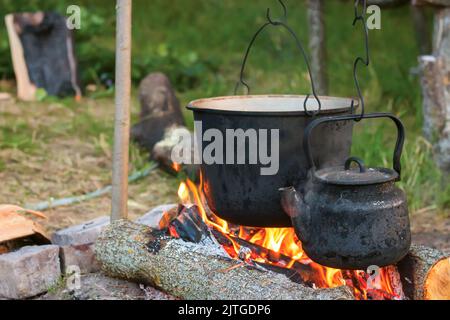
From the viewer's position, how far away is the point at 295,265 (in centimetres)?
310

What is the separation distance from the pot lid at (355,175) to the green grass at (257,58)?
167 cm

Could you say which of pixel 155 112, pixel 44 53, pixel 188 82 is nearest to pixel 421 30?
pixel 188 82

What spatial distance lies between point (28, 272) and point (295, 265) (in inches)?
43.4

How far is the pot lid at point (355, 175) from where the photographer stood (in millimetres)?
2684

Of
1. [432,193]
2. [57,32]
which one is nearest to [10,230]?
[432,193]

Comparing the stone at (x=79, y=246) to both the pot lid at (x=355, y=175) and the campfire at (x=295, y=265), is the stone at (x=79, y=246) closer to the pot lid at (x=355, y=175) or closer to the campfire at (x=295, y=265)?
the campfire at (x=295, y=265)

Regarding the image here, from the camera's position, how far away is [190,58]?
23.9 ft

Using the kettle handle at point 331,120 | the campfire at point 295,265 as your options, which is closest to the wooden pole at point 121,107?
the campfire at point 295,265

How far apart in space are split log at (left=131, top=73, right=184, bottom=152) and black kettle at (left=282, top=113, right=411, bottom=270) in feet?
7.89

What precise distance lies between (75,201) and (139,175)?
21.1 inches

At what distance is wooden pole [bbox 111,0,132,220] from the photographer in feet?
11.5

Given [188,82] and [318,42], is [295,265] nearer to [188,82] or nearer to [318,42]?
[318,42]

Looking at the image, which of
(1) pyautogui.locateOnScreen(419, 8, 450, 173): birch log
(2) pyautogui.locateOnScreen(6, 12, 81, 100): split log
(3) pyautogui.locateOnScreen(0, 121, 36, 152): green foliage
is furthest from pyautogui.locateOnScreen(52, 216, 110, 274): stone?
(2) pyautogui.locateOnScreen(6, 12, 81, 100): split log

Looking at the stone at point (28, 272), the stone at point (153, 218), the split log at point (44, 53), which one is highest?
the split log at point (44, 53)
